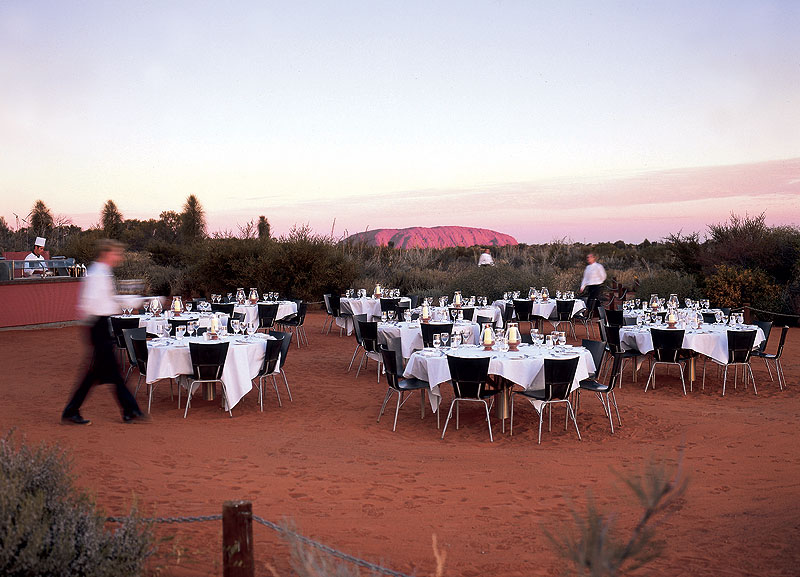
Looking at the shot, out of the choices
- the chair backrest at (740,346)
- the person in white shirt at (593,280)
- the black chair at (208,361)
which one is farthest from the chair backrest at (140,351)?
the person in white shirt at (593,280)

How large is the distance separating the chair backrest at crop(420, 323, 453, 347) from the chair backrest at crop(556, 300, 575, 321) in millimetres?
4951

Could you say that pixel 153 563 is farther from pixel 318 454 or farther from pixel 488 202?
pixel 488 202

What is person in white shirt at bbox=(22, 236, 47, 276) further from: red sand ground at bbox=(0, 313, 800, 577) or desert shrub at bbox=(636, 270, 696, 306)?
desert shrub at bbox=(636, 270, 696, 306)

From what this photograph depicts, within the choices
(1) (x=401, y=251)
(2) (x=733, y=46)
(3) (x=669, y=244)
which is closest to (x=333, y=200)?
(1) (x=401, y=251)

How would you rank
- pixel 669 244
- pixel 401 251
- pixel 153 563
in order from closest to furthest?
pixel 153 563
pixel 669 244
pixel 401 251

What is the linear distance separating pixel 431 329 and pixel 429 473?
13.3ft

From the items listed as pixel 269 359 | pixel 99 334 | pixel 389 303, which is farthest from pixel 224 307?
pixel 99 334

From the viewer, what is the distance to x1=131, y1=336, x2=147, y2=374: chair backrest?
7.98 meters

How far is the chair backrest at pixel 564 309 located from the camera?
46.3ft

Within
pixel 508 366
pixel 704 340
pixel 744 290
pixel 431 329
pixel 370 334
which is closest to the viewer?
pixel 508 366

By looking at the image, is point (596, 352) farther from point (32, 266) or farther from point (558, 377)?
point (32, 266)

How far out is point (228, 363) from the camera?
7.80 metres

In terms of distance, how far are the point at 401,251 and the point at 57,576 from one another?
24174mm

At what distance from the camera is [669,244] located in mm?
23281
